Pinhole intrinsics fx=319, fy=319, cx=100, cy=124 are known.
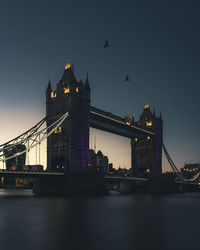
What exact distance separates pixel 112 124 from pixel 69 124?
64.8 feet

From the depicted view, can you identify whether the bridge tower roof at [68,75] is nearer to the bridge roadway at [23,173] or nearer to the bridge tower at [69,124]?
the bridge tower at [69,124]

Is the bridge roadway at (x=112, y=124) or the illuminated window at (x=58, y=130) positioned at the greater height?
the bridge roadway at (x=112, y=124)

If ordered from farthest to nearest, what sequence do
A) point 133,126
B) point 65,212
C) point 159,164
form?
point 159,164 < point 133,126 < point 65,212

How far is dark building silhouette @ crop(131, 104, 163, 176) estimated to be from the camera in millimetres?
103062

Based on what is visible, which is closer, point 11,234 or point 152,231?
point 11,234

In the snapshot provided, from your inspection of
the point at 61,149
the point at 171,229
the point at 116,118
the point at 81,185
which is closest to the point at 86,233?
the point at 171,229

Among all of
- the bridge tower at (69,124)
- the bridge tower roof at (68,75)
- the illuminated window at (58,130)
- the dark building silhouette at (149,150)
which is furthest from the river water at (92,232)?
the dark building silhouette at (149,150)

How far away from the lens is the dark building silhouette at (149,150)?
10306 cm

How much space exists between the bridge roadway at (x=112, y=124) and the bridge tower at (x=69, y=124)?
4.75 m

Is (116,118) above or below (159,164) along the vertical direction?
above

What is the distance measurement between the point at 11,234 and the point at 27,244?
3.52m

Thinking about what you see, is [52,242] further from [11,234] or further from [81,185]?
[81,185]

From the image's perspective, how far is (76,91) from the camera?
69.8m

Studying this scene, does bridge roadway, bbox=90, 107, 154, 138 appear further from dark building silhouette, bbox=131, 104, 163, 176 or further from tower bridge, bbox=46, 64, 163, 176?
dark building silhouette, bbox=131, 104, 163, 176
